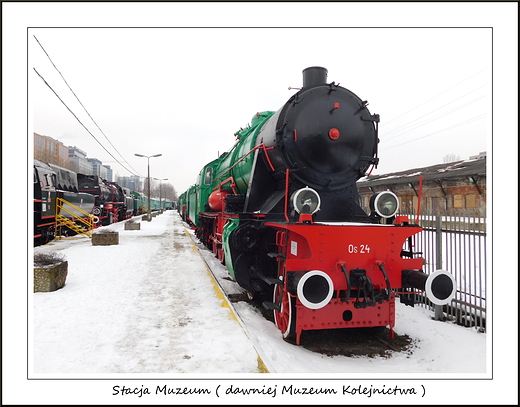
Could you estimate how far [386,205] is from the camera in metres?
4.84

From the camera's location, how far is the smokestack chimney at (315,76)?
5507 millimetres

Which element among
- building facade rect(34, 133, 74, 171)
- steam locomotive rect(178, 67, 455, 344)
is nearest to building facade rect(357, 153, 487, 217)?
steam locomotive rect(178, 67, 455, 344)

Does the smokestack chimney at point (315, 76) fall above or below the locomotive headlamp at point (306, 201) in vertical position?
above

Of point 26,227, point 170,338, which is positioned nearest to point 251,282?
point 170,338

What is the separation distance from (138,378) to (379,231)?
3.17 meters

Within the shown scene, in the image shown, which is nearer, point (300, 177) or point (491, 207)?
point (491, 207)

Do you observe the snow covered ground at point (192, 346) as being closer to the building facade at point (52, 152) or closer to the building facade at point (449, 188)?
the building facade at point (52, 152)

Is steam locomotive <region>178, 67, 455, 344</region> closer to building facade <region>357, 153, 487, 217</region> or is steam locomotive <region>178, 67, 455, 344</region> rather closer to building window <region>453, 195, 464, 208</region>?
building facade <region>357, 153, 487, 217</region>

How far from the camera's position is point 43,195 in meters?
12.2

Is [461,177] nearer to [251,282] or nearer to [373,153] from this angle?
[373,153]

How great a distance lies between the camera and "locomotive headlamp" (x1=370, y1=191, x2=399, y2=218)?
15.8ft

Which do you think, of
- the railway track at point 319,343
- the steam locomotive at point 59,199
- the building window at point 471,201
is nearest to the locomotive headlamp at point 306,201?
the railway track at point 319,343

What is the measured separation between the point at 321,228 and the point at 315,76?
2799mm

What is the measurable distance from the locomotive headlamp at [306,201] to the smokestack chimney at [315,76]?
206 centimetres
